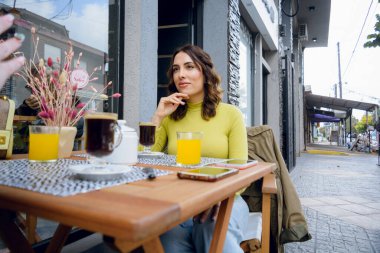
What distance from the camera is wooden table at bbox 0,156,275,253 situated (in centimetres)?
48

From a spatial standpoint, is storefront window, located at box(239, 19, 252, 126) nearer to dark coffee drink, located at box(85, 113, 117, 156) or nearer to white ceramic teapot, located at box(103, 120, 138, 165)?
white ceramic teapot, located at box(103, 120, 138, 165)

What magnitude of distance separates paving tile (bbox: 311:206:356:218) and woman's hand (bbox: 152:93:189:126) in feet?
8.47

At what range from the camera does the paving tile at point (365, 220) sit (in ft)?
10.0

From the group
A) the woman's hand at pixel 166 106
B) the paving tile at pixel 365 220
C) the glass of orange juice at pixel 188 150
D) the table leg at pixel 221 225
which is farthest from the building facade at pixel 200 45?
the paving tile at pixel 365 220

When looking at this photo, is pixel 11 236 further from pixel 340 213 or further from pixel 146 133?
pixel 340 213

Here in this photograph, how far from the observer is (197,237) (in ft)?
4.01

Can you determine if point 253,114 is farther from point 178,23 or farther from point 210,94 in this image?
point 210,94

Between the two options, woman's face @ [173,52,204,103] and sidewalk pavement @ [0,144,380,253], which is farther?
sidewalk pavement @ [0,144,380,253]

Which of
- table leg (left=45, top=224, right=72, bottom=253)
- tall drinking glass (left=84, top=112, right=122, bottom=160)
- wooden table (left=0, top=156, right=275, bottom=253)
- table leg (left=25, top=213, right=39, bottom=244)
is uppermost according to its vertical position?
tall drinking glass (left=84, top=112, right=122, bottom=160)

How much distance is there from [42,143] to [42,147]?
0.05ft

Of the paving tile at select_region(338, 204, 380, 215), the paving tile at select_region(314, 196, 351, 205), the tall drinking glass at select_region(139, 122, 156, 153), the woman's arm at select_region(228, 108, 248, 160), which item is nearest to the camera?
the tall drinking glass at select_region(139, 122, 156, 153)

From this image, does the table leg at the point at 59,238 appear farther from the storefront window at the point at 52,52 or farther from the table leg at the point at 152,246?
the storefront window at the point at 52,52

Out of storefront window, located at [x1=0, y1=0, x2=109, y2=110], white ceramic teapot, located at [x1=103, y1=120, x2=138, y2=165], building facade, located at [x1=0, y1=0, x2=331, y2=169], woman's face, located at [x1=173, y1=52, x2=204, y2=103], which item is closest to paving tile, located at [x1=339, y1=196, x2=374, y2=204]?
building facade, located at [x1=0, y1=0, x2=331, y2=169]

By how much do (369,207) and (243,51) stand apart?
3.19 meters
